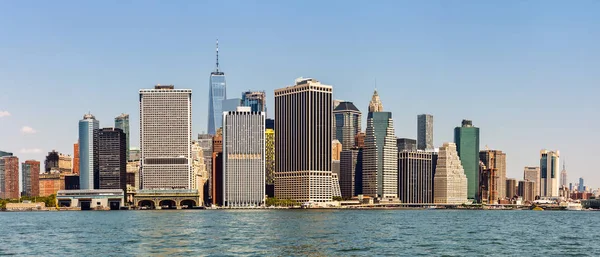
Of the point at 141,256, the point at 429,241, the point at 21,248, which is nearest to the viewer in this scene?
the point at 141,256

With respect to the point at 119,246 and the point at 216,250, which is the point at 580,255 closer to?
the point at 216,250

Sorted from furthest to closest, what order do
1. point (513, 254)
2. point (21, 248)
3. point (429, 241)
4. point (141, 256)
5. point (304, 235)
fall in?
point (304, 235)
point (429, 241)
point (21, 248)
point (513, 254)
point (141, 256)

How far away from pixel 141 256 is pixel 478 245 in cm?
4538

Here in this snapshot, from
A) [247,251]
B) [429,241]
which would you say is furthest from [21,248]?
[429,241]

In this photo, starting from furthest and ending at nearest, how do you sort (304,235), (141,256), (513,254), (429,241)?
(304,235)
(429,241)
(513,254)
(141,256)

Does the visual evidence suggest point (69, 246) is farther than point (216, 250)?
Yes

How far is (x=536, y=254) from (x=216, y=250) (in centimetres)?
3820

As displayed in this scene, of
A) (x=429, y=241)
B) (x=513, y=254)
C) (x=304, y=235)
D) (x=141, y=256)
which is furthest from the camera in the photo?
(x=304, y=235)

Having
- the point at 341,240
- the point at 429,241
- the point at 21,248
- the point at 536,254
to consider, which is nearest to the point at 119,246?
the point at 21,248

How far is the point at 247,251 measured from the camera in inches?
3826

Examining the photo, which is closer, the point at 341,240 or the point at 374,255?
the point at 374,255

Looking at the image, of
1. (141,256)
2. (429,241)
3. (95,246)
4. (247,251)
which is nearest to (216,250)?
(247,251)

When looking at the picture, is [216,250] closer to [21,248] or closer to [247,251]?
[247,251]

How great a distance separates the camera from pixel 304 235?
128 metres
